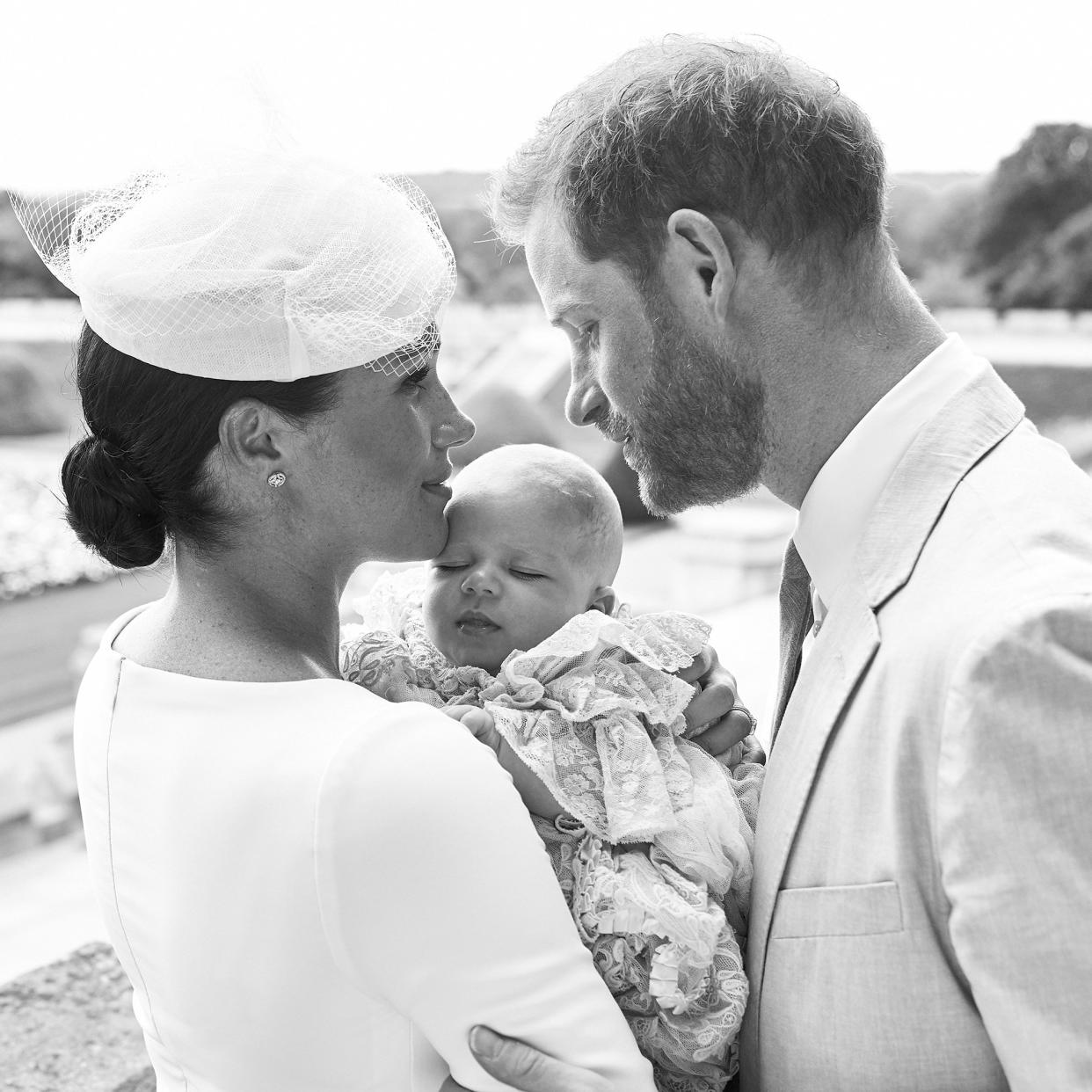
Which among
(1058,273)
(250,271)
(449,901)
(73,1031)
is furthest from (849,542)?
(1058,273)

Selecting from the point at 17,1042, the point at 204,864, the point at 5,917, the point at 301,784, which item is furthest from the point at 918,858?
the point at 5,917

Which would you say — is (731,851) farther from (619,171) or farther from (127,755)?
(619,171)

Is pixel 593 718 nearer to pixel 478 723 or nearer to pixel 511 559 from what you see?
pixel 478 723

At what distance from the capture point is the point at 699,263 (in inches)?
61.9

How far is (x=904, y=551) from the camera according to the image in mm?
1376

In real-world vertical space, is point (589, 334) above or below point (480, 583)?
above

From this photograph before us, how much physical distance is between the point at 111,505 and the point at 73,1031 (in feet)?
3.91

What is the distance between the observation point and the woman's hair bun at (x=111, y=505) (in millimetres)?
1396

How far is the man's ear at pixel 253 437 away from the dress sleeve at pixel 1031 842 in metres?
0.79

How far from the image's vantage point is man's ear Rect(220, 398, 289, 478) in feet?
4.43

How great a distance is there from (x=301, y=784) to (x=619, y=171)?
0.90 meters

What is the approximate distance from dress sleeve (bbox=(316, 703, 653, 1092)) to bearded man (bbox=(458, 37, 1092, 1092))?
46 mm

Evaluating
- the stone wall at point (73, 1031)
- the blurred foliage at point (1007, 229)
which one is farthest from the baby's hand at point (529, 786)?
the blurred foliage at point (1007, 229)

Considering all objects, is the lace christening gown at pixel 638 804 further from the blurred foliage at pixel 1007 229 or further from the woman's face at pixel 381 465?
the blurred foliage at pixel 1007 229
